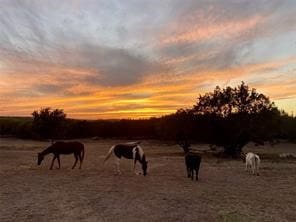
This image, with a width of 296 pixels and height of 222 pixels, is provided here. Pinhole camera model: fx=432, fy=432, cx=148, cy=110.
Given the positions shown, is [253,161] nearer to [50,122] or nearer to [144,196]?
[144,196]

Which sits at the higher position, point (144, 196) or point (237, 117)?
point (237, 117)

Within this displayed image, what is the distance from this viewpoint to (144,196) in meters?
15.7

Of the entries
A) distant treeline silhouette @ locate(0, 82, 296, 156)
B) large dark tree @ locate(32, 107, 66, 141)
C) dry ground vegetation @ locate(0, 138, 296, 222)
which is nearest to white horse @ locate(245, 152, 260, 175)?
dry ground vegetation @ locate(0, 138, 296, 222)

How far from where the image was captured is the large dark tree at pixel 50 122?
50.1m

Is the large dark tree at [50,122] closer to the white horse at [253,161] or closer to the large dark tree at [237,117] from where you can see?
the large dark tree at [237,117]

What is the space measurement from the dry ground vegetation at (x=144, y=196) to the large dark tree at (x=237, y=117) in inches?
500

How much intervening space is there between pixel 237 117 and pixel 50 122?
23.4m

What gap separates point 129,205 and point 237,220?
146 inches

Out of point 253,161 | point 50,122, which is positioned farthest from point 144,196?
point 50,122

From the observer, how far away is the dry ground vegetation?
1263 cm

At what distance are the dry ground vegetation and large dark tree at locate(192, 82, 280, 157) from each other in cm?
1269

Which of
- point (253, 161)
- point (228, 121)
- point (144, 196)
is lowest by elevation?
point (144, 196)

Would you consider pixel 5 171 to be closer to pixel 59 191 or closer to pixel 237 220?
pixel 59 191

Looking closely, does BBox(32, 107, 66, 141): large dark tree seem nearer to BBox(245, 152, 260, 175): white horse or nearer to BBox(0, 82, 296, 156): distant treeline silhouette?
BBox(0, 82, 296, 156): distant treeline silhouette
